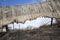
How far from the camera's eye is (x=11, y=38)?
1489 mm

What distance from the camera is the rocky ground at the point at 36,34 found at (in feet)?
4.86

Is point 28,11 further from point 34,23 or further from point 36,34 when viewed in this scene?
point 36,34

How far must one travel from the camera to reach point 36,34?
1537 millimetres

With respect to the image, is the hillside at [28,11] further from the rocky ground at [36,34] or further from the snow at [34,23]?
the rocky ground at [36,34]

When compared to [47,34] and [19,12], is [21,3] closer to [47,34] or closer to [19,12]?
[19,12]

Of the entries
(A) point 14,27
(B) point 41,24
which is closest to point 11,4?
(A) point 14,27

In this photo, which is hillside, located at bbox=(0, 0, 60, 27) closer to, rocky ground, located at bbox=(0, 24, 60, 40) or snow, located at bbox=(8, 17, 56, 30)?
snow, located at bbox=(8, 17, 56, 30)

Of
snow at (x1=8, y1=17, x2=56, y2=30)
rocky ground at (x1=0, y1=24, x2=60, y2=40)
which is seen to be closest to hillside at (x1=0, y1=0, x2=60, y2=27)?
snow at (x1=8, y1=17, x2=56, y2=30)

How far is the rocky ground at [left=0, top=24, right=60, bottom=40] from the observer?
1481 mm

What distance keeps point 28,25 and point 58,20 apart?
374mm

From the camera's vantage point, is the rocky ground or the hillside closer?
the rocky ground

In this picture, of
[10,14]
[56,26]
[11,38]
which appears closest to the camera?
[11,38]

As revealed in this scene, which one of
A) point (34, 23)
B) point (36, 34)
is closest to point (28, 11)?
point (34, 23)

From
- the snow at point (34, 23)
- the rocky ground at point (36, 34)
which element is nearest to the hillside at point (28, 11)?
the snow at point (34, 23)
